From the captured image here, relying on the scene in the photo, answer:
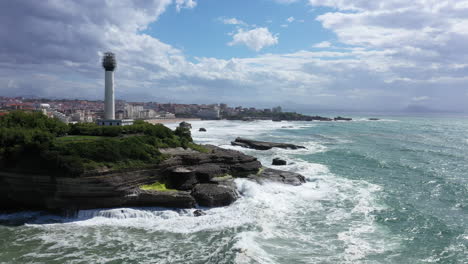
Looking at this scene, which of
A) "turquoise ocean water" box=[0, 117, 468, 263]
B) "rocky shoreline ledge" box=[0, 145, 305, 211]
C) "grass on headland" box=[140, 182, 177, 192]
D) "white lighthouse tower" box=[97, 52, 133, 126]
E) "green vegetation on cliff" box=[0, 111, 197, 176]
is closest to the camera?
"turquoise ocean water" box=[0, 117, 468, 263]

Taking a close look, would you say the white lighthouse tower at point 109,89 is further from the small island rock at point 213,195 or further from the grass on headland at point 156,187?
the small island rock at point 213,195

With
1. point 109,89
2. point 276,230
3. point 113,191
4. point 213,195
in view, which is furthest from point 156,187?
point 109,89

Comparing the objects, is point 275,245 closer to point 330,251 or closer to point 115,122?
point 330,251

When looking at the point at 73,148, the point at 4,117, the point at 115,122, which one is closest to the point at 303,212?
the point at 73,148

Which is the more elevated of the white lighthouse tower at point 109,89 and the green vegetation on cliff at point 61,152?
the white lighthouse tower at point 109,89

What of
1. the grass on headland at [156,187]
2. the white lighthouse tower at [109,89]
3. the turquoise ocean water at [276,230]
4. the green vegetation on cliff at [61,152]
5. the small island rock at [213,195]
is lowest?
the turquoise ocean water at [276,230]

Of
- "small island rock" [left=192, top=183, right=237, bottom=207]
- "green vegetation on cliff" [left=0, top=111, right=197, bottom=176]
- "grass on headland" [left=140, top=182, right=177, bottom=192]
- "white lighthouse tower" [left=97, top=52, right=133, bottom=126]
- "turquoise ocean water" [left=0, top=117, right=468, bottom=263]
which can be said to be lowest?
"turquoise ocean water" [left=0, top=117, right=468, bottom=263]

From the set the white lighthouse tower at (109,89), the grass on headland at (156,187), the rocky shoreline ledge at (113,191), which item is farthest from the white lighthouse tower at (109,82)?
the grass on headland at (156,187)

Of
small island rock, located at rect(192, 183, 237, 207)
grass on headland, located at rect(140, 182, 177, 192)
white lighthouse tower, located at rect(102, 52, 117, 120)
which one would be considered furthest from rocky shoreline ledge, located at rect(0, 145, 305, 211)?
white lighthouse tower, located at rect(102, 52, 117, 120)

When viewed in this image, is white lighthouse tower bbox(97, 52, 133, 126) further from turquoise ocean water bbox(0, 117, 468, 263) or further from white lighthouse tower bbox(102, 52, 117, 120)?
turquoise ocean water bbox(0, 117, 468, 263)

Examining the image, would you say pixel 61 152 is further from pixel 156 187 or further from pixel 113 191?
pixel 156 187

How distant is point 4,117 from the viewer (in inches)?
918

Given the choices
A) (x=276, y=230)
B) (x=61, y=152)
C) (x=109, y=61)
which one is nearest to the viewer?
(x=276, y=230)

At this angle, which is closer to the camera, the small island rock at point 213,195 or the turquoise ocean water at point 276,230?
the turquoise ocean water at point 276,230
